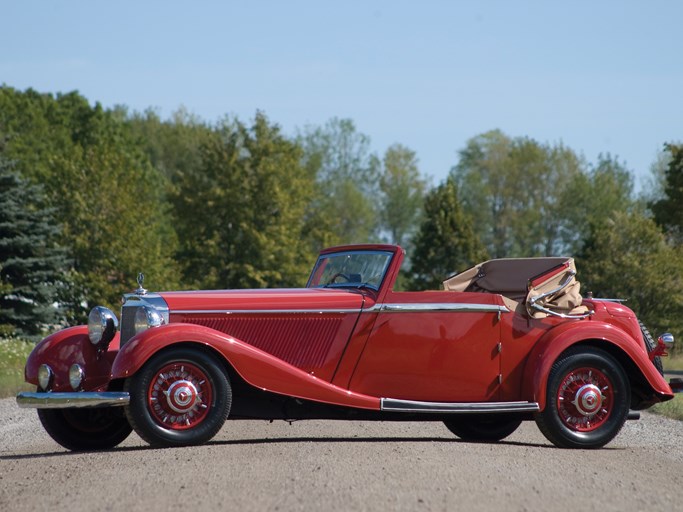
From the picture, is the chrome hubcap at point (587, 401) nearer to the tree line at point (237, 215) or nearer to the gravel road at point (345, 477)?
the gravel road at point (345, 477)

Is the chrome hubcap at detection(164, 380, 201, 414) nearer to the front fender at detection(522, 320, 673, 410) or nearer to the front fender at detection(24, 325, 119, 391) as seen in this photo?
the front fender at detection(24, 325, 119, 391)

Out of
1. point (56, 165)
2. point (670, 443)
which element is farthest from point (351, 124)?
point (670, 443)

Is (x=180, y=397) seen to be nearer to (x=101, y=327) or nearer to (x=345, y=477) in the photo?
(x=101, y=327)

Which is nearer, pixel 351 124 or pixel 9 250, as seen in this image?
pixel 9 250

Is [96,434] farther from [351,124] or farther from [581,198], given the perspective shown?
[351,124]

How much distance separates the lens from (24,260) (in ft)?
108

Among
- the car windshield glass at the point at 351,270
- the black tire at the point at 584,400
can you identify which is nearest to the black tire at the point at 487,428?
the black tire at the point at 584,400

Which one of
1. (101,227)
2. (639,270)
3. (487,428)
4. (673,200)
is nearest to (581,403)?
(487,428)

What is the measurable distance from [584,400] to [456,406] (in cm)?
122

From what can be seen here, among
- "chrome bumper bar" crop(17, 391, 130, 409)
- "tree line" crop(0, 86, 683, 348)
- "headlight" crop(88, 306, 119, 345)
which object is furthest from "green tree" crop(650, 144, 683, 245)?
"chrome bumper bar" crop(17, 391, 130, 409)

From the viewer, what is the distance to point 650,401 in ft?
36.4

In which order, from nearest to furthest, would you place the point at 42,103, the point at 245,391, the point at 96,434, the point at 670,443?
the point at 245,391
the point at 96,434
the point at 670,443
the point at 42,103

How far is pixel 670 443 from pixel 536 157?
75.4 meters

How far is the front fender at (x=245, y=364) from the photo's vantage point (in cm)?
931
